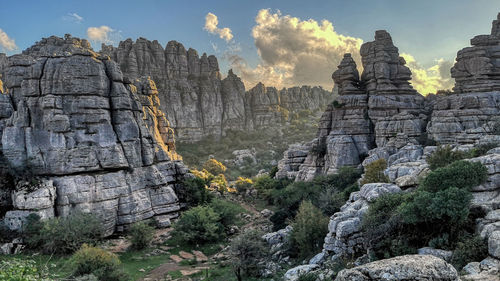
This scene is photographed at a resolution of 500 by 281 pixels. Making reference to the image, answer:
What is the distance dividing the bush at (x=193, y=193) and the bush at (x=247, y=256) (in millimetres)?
15606

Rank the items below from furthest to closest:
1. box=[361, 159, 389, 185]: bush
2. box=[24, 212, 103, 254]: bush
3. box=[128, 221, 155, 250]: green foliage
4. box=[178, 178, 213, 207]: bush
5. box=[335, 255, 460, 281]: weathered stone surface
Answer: box=[178, 178, 213, 207]: bush → box=[128, 221, 155, 250]: green foliage → box=[361, 159, 389, 185]: bush → box=[24, 212, 103, 254]: bush → box=[335, 255, 460, 281]: weathered stone surface

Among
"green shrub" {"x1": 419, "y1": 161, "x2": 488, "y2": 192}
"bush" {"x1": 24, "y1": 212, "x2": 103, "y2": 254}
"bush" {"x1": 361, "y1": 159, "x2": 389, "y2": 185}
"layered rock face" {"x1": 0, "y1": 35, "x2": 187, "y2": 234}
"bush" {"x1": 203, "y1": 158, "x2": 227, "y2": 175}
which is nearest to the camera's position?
"green shrub" {"x1": 419, "y1": 161, "x2": 488, "y2": 192}

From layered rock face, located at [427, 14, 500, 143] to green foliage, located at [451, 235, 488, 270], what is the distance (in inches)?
786

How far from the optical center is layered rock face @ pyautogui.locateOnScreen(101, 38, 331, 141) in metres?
80.4

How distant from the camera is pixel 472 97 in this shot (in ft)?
110

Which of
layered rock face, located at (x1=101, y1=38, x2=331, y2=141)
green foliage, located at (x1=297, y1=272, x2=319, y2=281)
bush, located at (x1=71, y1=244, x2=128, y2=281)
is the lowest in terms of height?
bush, located at (x1=71, y1=244, x2=128, y2=281)

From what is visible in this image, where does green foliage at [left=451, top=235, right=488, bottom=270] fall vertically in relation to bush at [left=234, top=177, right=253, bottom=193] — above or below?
above

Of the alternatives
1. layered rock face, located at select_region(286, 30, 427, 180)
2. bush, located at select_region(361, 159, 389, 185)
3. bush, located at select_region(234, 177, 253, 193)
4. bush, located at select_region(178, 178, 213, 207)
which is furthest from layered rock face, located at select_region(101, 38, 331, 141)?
bush, located at select_region(361, 159, 389, 185)

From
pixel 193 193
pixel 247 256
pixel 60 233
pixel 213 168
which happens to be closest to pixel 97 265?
pixel 60 233

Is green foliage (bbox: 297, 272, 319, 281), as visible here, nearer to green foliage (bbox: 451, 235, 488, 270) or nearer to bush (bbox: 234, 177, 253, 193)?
green foliage (bbox: 451, 235, 488, 270)

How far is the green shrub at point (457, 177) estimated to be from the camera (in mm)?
13898

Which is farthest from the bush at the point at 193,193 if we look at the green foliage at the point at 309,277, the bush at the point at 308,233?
the green foliage at the point at 309,277

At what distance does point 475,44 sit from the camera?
3791cm

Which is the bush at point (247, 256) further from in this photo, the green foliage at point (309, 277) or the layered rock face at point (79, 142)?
the layered rock face at point (79, 142)
